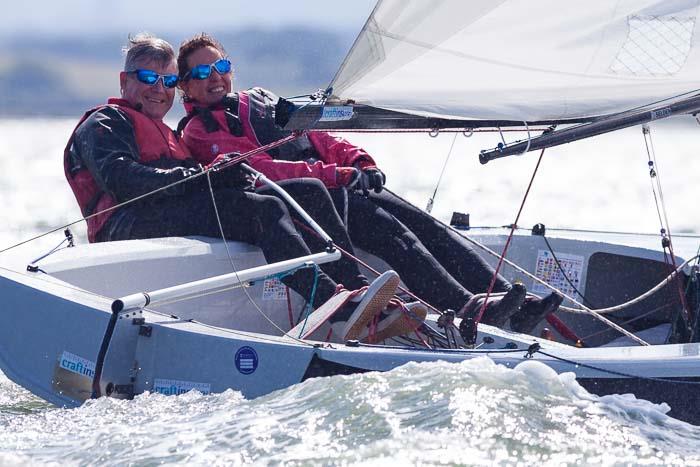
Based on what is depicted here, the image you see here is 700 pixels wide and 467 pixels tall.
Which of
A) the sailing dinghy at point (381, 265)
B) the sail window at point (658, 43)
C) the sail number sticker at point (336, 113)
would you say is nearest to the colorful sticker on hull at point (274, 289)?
the sailing dinghy at point (381, 265)

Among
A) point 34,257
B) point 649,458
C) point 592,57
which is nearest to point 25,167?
point 34,257

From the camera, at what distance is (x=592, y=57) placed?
361cm

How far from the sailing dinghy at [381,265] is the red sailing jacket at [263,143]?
33 centimetres

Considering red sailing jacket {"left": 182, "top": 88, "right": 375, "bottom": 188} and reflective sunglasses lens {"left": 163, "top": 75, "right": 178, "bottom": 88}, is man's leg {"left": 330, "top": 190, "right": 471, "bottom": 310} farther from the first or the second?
reflective sunglasses lens {"left": 163, "top": 75, "right": 178, "bottom": 88}

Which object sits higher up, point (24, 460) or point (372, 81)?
→ point (372, 81)

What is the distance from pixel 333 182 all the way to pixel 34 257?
3.16 feet

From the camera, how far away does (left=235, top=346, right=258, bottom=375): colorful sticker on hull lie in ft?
10.3

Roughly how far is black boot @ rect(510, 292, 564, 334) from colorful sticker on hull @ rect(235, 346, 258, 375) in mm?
853

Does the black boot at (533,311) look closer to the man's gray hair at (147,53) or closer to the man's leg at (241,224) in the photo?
the man's leg at (241,224)

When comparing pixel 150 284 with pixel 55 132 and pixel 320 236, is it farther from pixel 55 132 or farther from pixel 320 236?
pixel 55 132

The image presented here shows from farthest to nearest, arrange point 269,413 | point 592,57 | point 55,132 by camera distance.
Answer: point 55,132 → point 592,57 → point 269,413

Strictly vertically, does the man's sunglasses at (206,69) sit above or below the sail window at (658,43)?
below

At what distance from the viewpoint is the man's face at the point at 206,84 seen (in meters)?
4.28

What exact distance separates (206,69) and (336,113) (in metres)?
0.81
